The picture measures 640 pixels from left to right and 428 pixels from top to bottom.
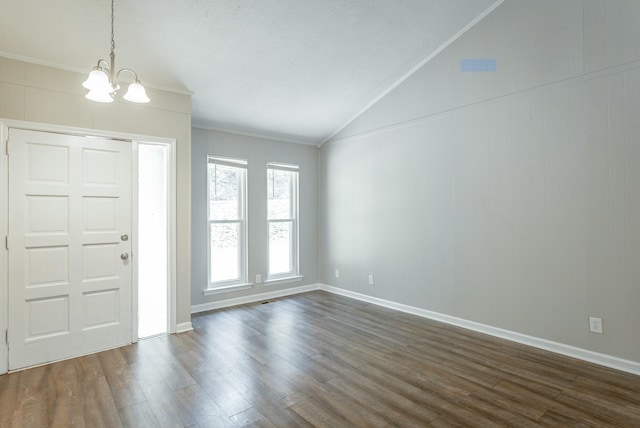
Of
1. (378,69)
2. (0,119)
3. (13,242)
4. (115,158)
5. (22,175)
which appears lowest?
(13,242)

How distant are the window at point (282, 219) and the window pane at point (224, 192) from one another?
54 cm

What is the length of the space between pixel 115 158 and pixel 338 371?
298cm

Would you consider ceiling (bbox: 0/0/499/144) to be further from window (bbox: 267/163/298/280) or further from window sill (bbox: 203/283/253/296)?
window sill (bbox: 203/283/253/296)

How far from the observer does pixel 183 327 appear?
12.7 feet

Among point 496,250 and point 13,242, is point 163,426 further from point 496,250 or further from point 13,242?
point 496,250

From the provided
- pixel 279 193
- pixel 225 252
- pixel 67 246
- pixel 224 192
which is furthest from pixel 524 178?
pixel 67 246

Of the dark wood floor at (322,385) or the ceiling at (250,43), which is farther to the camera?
the ceiling at (250,43)

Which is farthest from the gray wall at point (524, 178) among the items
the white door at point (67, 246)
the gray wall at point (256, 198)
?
the white door at point (67, 246)

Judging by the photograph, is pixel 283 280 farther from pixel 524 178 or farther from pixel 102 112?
pixel 524 178

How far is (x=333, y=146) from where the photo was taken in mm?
5711

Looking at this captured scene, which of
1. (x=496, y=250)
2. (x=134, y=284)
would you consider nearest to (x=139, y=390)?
(x=134, y=284)

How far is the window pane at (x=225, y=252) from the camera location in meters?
4.89

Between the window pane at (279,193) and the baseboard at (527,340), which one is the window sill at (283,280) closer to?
the window pane at (279,193)

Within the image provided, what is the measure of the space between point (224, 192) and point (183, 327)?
1946 millimetres
